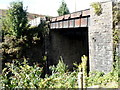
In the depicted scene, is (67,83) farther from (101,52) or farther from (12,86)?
(101,52)

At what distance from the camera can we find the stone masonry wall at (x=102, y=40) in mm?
6307

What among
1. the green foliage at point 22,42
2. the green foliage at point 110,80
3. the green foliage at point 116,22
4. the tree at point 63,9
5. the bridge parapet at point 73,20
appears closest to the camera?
the green foliage at point 110,80

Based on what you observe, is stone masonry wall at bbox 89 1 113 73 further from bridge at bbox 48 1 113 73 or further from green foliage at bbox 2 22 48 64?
green foliage at bbox 2 22 48 64

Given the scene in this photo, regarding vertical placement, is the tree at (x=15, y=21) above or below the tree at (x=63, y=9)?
below

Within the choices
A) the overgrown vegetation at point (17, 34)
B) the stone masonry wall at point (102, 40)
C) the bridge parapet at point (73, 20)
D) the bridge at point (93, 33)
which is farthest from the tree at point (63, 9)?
→ the stone masonry wall at point (102, 40)

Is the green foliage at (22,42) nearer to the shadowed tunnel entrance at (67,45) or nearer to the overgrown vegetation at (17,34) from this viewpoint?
the overgrown vegetation at (17,34)

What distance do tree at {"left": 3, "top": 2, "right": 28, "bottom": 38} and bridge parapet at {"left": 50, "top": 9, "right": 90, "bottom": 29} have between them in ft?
7.44

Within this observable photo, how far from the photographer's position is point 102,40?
6672mm

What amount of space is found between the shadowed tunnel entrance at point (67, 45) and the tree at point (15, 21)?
95.7 inches

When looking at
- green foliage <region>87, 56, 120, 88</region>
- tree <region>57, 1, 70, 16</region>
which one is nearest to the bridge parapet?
green foliage <region>87, 56, 120, 88</region>

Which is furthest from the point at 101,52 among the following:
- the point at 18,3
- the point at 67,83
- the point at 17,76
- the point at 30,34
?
the point at 18,3

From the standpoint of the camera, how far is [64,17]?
10258mm

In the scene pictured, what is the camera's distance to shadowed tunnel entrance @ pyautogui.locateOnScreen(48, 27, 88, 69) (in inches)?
481

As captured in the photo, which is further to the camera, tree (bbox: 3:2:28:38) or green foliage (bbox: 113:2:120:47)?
tree (bbox: 3:2:28:38)
